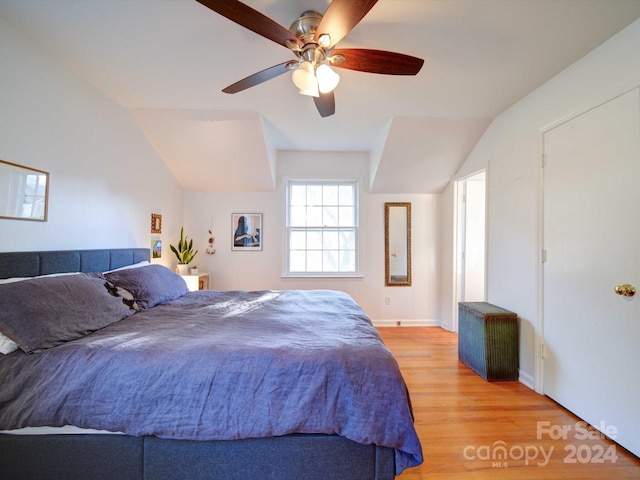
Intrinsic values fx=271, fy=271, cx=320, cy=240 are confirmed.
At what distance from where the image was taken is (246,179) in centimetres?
367

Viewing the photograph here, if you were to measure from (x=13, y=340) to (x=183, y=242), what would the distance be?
2628 mm

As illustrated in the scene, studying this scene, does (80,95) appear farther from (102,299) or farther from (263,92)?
(102,299)

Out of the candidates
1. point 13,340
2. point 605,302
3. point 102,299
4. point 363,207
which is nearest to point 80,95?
point 102,299

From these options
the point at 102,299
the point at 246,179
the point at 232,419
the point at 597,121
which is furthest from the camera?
the point at 246,179

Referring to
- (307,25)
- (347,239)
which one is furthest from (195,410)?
(347,239)

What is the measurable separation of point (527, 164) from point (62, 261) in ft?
12.2

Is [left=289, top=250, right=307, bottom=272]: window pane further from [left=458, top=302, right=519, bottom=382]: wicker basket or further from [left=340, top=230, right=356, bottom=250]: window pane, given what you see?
[left=458, top=302, right=519, bottom=382]: wicker basket

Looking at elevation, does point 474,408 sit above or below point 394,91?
below

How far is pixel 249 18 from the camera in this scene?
4.24ft

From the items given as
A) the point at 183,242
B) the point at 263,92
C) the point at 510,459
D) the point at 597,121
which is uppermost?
the point at 263,92

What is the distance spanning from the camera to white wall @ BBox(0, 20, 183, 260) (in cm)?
168

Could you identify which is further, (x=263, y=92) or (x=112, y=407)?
(x=263, y=92)

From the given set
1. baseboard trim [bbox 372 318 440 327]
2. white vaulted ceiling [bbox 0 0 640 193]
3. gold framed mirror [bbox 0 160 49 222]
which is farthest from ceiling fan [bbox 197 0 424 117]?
baseboard trim [bbox 372 318 440 327]

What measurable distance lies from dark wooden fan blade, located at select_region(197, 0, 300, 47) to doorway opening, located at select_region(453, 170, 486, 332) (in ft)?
9.49
